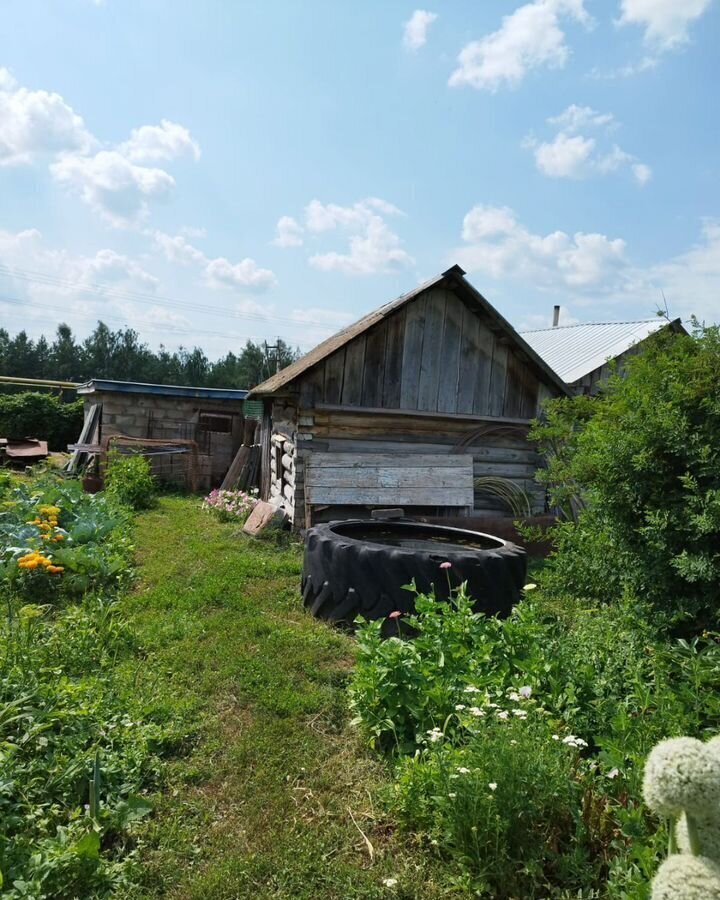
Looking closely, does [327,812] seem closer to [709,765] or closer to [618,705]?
[618,705]

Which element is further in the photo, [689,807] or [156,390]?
A: [156,390]

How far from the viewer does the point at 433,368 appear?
33.3 ft

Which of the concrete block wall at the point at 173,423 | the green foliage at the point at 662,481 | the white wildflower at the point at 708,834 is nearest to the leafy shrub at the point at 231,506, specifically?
the concrete block wall at the point at 173,423

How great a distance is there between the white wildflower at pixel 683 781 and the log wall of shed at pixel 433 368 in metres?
8.46

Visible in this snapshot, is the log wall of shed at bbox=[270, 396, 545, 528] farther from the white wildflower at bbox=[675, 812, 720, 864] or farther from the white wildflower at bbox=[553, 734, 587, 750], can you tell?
the white wildflower at bbox=[675, 812, 720, 864]

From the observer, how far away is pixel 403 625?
16.5 feet

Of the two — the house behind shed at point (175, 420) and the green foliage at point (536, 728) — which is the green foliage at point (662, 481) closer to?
the green foliage at point (536, 728)

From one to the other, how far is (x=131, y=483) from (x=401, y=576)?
8.32 meters

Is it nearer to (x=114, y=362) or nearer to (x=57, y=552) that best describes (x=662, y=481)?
(x=57, y=552)

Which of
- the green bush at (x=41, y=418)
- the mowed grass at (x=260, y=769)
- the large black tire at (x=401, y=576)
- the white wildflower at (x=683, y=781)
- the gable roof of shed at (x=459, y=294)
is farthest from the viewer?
the green bush at (x=41, y=418)

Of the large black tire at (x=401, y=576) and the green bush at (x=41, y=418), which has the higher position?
the green bush at (x=41, y=418)

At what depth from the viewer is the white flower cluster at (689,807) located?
2.97ft

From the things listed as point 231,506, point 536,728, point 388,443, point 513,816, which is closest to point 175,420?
point 231,506

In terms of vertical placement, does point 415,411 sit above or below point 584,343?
below
